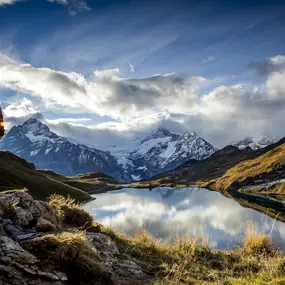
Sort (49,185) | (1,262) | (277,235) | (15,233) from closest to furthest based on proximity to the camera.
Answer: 1. (1,262)
2. (15,233)
3. (277,235)
4. (49,185)

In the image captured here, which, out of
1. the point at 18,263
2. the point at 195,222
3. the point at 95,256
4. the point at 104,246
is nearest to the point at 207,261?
the point at 104,246

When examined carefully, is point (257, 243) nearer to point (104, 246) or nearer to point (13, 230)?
point (104, 246)

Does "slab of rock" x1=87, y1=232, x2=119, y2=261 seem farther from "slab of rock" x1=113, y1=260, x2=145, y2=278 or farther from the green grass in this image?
the green grass

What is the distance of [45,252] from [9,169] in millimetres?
115925

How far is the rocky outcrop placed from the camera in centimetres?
714

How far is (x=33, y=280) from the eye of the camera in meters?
7.08

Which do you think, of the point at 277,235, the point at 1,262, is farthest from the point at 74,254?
the point at 277,235

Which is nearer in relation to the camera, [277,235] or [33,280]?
[33,280]

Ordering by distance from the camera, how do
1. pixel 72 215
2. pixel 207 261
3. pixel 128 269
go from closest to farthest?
pixel 128 269, pixel 207 261, pixel 72 215

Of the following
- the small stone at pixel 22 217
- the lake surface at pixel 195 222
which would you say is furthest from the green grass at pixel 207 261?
the small stone at pixel 22 217

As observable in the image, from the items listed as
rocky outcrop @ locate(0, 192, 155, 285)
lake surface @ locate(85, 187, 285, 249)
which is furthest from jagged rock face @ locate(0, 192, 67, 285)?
lake surface @ locate(85, 187, 285, 249)

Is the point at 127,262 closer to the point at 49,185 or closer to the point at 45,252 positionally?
the point at 45,252

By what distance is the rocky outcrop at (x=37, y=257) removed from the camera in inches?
281

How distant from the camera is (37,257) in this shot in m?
7.73
